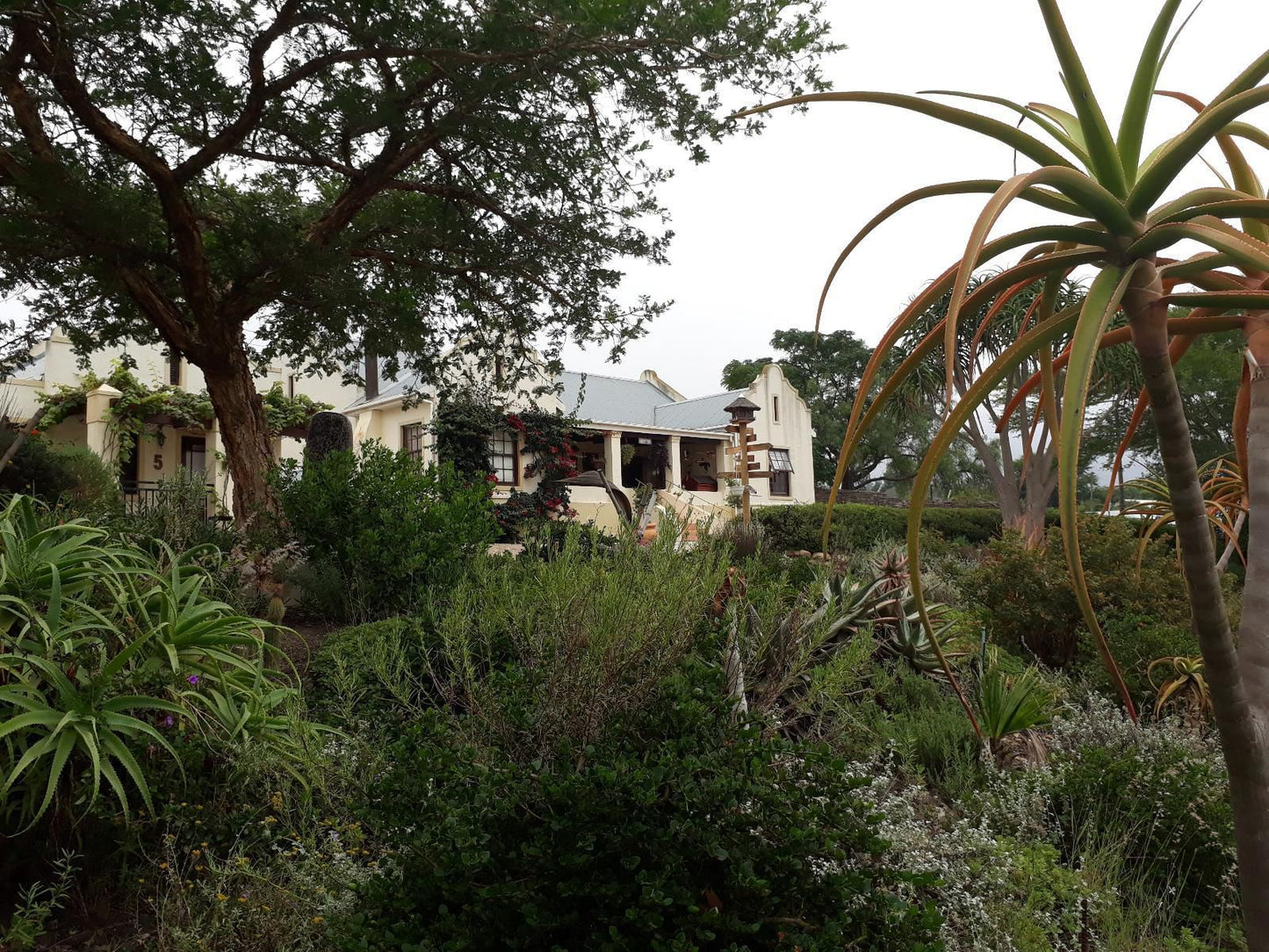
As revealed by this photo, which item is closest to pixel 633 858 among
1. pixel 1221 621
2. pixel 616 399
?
pixel 1221 621

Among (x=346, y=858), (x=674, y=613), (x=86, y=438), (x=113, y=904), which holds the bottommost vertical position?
(x=113, y=904)

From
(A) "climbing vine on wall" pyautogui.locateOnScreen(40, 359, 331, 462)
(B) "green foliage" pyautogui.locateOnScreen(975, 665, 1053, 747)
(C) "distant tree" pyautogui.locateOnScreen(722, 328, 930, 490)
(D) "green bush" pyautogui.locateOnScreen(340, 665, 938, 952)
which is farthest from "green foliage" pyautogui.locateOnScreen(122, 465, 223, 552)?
(C) "distant tree" pyautogui.locateOnScreen(722, 328, 930, 490)

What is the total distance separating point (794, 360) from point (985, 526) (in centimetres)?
1698

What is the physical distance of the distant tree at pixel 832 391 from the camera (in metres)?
36.3

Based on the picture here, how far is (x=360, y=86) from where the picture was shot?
7707 millimetres

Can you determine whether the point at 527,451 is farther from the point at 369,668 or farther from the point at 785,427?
the point at 369,668

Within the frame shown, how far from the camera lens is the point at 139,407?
16.3 m

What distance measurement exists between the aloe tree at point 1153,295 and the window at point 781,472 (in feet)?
88.1

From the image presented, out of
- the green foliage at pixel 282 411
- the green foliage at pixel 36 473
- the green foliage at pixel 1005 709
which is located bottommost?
the green foliage at pixel 1005 709

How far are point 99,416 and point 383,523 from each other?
13.2m

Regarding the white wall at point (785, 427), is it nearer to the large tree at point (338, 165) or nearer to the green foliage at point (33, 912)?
the large tree at point (338, 165)

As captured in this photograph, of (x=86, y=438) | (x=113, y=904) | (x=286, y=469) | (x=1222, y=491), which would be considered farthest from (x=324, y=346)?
(x=86, y=438)

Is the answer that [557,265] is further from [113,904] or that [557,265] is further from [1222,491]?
[113,904]

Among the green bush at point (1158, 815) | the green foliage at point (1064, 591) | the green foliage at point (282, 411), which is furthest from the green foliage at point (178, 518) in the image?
the green foliage at point (282, 411)
